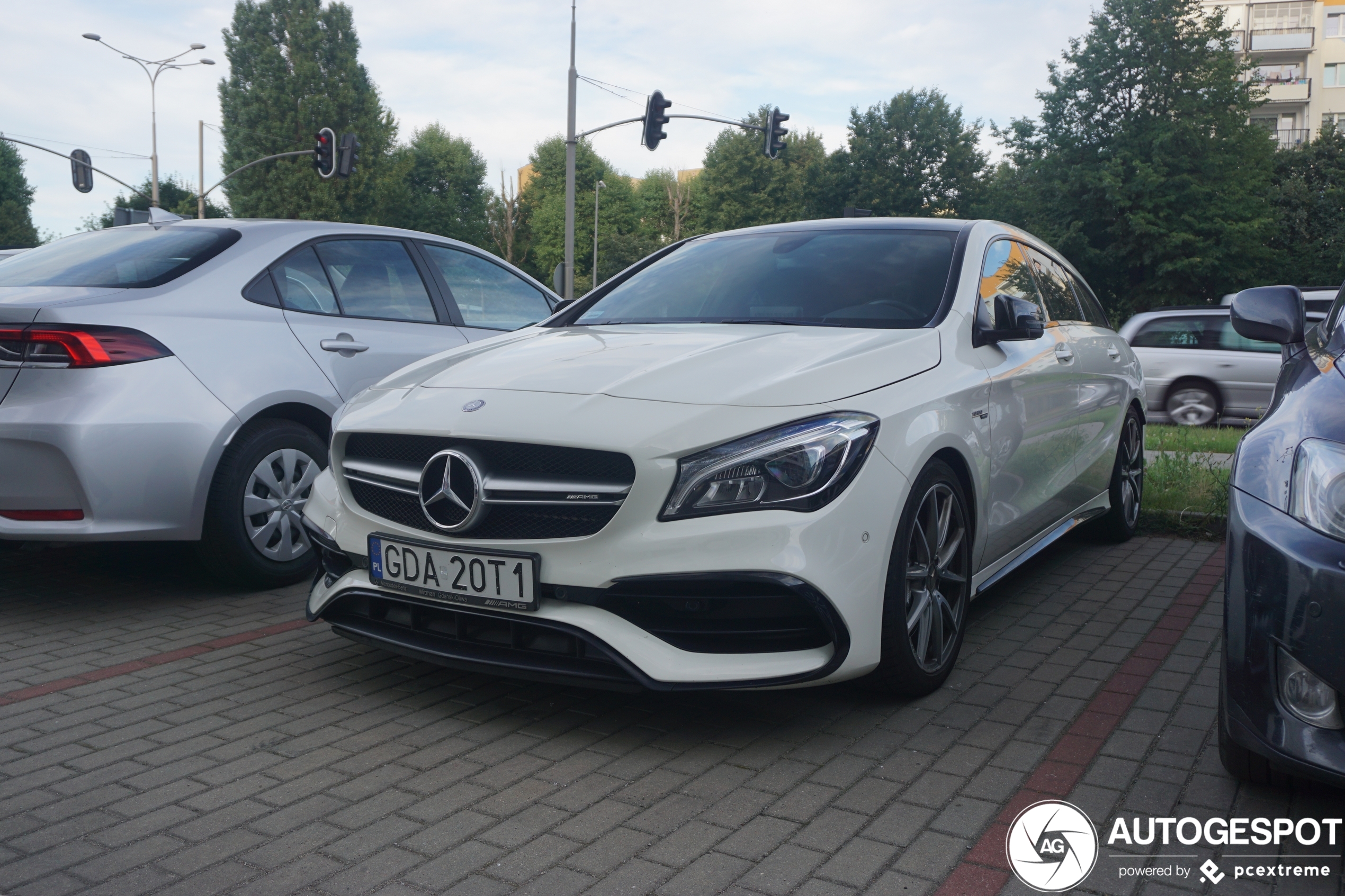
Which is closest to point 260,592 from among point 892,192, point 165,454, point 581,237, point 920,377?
point 165,454

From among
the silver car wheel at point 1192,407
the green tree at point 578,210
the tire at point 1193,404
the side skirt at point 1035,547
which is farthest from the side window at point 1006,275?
the green tree at point 578,210

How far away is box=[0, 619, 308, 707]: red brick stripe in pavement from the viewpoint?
144 inches

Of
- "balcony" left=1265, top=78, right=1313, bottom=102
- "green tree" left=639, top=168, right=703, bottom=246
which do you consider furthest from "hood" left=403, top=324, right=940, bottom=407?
"balcony" left=1265, top=78, right=1313, bottom=102

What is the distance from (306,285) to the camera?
5230mm

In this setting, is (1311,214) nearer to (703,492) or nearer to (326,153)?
(326,153)

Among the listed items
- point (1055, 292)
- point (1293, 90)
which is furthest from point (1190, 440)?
point (1293, 90)

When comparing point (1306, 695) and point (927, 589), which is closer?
point (1306, 695)

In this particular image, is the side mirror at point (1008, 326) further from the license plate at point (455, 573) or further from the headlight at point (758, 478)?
the license plate at point (455, 573)

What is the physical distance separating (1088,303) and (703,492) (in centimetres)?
392

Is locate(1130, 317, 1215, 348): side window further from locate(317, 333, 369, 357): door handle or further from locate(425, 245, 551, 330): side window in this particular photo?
locate(317, 333, 369, 357): door handle

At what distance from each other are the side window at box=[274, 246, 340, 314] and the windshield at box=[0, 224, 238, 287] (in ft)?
0.88

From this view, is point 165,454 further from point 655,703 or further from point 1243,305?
point 1243,305

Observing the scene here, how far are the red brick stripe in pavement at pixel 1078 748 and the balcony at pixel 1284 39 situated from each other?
66648 millimetres

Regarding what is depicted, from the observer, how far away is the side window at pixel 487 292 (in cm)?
611
